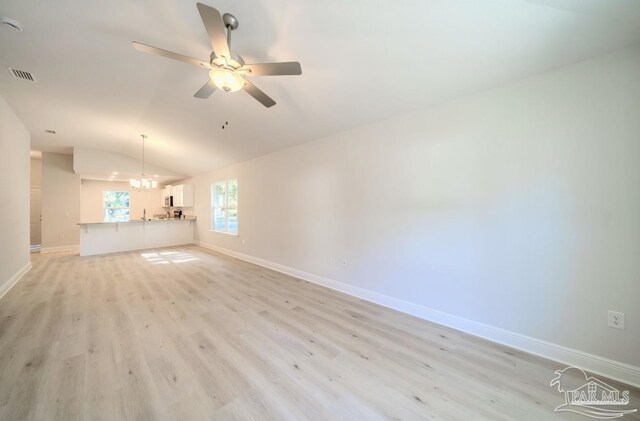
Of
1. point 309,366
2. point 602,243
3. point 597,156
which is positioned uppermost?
point 597,156

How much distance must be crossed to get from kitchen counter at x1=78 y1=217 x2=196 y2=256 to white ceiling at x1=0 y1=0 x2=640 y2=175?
12.0 ft

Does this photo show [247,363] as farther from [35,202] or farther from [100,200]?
[35,202]

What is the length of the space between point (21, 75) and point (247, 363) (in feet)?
14.6

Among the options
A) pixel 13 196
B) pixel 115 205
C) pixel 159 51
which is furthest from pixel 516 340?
pixel 115 205

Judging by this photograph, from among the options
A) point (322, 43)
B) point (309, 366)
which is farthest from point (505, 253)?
point (322, 43)

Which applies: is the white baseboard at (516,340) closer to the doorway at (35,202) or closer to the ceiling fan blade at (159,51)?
the ceiling fan blade at (159,51)

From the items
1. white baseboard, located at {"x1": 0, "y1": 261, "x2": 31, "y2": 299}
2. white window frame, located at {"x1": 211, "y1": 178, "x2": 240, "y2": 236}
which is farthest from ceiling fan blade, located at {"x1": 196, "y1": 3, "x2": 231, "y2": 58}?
white baseboard, located at {"x1": 0, "y1": 261, "x2": 31, "y2": 299}

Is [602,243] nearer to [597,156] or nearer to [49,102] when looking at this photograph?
[597,156]

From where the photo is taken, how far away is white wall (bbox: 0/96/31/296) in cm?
341

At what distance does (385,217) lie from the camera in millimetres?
3127

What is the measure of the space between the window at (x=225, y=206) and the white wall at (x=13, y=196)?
140 inches

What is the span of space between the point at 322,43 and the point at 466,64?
4.32ft

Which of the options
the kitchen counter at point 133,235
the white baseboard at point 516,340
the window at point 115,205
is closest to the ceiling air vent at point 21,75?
the kitchen counter at point 133,235

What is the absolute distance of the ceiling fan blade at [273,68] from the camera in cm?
180
